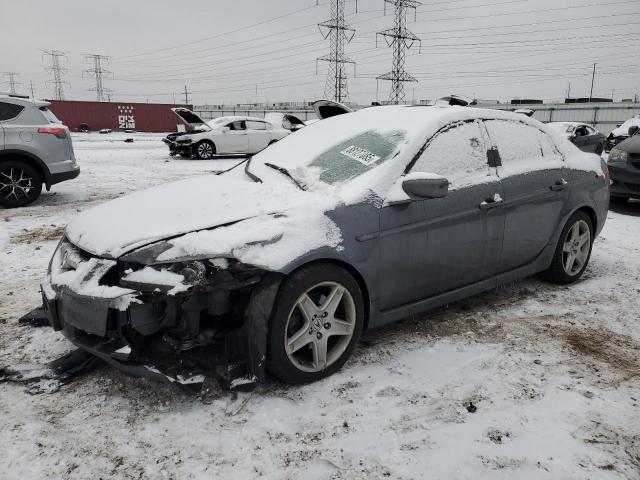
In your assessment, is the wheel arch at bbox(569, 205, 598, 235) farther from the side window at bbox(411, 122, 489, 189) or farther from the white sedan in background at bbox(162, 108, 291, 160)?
the white sedan in background at bbox(162, 108, 291, 160)

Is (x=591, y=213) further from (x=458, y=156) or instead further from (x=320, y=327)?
(x=320, y=327)

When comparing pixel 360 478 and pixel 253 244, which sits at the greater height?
pixel 253 244

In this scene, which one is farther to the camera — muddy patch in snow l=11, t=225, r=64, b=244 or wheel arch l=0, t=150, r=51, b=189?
wheel arch l=0, t=150, r=51, b=189

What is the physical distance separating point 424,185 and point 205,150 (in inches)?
535

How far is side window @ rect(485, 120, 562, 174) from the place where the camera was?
12.0ft

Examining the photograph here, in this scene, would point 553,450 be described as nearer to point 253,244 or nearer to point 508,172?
point 253,244

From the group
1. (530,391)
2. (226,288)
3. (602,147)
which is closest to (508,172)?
(530,391)

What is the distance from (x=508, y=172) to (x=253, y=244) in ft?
7.08

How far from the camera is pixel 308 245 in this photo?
8.38 ft

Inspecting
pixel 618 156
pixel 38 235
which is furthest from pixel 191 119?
pixel 618 156

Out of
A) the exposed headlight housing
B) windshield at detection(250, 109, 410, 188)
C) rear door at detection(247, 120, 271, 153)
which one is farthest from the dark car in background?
rear door at detection(247, 120, 271, 153)

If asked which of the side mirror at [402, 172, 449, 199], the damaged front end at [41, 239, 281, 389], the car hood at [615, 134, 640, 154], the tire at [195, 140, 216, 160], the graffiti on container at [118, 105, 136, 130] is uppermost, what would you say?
the graffiti on container at [118, 105, 136, 130]

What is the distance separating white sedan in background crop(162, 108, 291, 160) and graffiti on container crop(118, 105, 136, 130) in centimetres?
1815

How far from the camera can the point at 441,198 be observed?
3.12m
